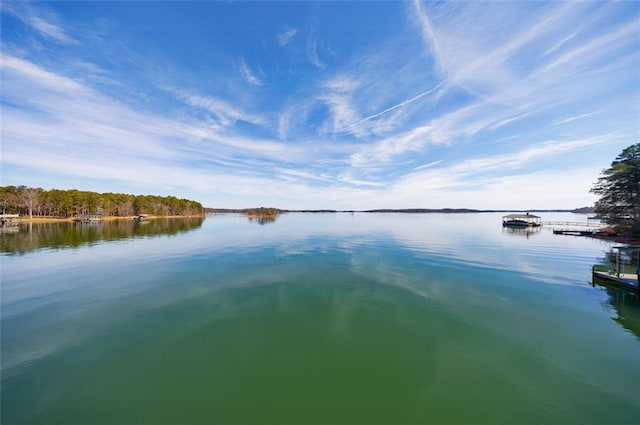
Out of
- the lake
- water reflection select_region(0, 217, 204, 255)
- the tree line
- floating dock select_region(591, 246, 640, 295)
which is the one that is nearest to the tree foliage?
floating dock select_region(591, 246, 640, 295)

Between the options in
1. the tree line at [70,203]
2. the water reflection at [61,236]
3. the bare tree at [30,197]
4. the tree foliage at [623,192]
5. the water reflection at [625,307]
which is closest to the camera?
the water reflection at [625,307]

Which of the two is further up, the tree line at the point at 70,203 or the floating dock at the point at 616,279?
the tree line at the point at 70,203

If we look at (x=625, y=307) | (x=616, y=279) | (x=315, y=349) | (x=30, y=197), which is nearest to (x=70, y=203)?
(x=30, y=197)

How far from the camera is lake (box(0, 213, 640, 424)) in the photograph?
641 cm

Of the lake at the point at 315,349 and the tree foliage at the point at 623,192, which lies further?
the tree foliage at the point at 623,192

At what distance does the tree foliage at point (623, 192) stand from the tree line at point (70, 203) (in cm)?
15154

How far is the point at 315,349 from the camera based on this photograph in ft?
29.7

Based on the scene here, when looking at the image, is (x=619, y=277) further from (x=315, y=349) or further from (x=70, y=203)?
(x=70, y=203)

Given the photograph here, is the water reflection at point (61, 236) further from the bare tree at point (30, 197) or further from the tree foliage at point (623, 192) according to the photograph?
the tree foliage at point (623, 192)

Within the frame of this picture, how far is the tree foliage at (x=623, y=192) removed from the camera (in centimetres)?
3716

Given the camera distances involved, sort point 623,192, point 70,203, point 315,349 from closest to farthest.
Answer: point 315,349 → point 623,192 → point 70,203

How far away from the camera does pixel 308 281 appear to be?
17.1m

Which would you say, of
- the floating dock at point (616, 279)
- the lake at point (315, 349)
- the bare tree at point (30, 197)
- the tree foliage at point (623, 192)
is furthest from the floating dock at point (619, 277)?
the bare tree at point (30, 197)

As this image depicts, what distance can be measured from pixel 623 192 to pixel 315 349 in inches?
2329
